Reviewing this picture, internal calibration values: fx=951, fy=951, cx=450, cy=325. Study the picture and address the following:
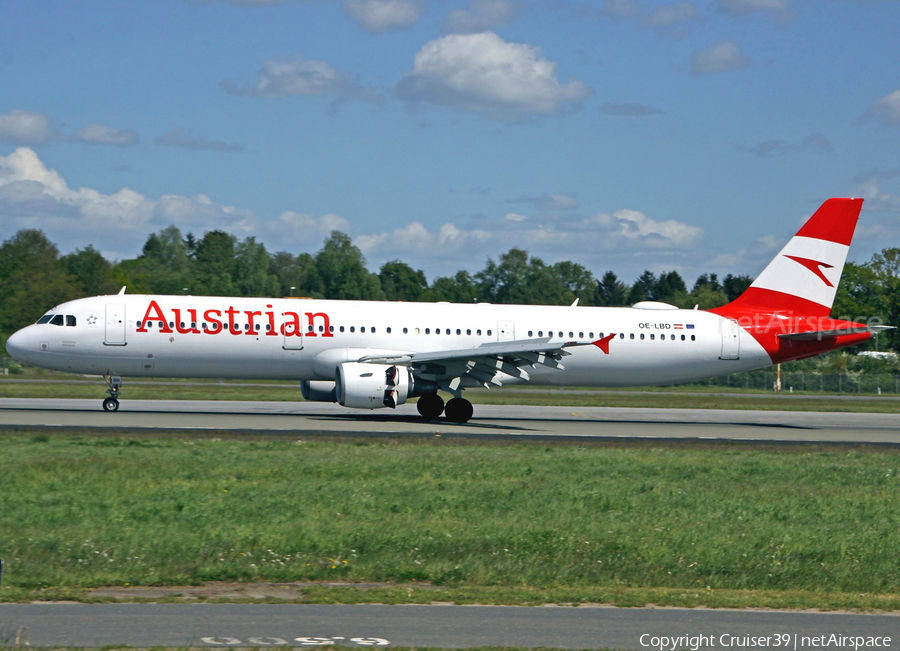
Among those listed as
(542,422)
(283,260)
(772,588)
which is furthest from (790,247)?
(283,260)

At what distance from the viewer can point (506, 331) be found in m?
31.9

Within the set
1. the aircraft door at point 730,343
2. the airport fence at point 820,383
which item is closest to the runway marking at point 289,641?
the aircraft door at point 730,343

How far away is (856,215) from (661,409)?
1158 centimetres

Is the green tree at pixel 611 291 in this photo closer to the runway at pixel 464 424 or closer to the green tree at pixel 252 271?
the green tree at pixel 252 271

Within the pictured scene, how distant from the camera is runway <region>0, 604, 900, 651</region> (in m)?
7.91

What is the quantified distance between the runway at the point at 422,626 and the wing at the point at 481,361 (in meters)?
19.4

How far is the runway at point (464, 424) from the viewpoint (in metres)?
25.6

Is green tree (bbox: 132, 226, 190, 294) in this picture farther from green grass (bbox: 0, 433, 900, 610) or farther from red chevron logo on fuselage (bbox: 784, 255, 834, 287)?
green grass (bbox: 0, 433, 900, 610)

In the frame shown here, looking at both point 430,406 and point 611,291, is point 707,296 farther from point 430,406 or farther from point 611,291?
point 430,406

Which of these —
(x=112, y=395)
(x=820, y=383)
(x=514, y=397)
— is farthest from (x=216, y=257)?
(x=112, y=395)

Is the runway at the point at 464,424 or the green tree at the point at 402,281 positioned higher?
the green tree at the point at 402,281

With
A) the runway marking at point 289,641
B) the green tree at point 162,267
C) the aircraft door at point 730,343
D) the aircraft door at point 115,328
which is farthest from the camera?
the green tree at point 162,267
